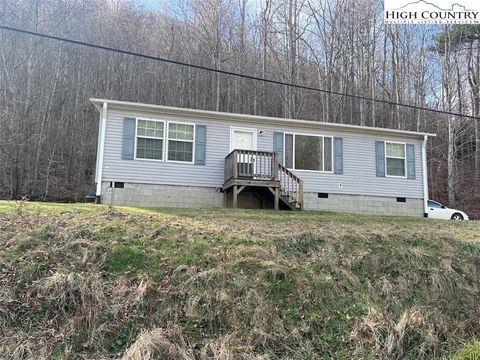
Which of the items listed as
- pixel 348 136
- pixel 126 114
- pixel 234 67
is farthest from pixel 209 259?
pixel 234 67

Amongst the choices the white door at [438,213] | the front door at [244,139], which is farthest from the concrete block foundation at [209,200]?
the white door at [438,213]

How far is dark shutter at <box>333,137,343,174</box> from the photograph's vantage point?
1347 centimetres

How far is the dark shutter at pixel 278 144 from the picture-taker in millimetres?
13062

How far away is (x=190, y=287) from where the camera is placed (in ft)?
15.9

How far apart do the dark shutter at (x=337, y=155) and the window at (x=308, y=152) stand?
0.13 metres

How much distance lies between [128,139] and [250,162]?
3.63m

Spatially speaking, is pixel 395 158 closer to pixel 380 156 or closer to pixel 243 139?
pixel 380 156

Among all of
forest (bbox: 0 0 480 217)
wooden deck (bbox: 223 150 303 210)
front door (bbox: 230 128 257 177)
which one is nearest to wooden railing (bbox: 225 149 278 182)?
wooden deck (bbox: 223 150 303 210)

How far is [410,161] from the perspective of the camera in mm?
14180

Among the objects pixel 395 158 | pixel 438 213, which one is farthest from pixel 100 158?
pixel 438 213

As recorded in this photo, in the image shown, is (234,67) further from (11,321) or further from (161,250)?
(11,321)

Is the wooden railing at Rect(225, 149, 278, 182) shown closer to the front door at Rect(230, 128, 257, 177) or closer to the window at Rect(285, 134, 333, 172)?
the front door at Rect(230, 128, 257, 177)

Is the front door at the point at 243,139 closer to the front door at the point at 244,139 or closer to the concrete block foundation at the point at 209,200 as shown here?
the front door at the point at 244,139

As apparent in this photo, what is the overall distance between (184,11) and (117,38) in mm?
4159
